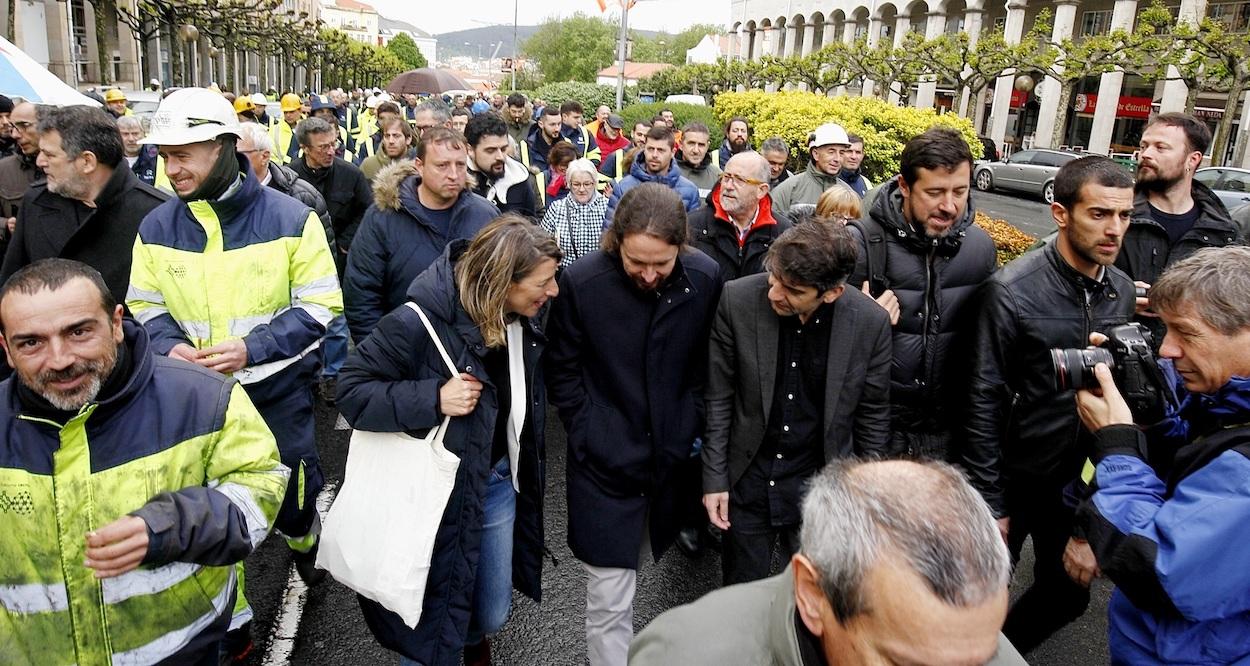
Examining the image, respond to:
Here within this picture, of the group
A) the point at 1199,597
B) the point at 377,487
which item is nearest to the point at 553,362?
the point at 377,487

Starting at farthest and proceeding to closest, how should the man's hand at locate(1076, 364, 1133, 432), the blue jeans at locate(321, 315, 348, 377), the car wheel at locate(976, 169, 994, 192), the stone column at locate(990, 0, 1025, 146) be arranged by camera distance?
the stone column at locate(990, 0, 1025, 146) → the car wheel at locate(976, 169, 994, 192) → the blue jeans at locate(321, 315, 348, 377) → the man's hand at locate(1076, 364, 1133, 432)

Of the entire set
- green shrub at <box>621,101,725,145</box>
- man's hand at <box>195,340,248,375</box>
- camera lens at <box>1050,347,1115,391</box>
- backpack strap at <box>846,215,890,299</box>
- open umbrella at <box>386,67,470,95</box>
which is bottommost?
man's hand at <box>195,340,248,375</box>

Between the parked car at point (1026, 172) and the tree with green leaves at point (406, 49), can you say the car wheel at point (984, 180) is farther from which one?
the tree with green leaves at point (406, 49)

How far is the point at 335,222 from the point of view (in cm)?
680

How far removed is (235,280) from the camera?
133 inches

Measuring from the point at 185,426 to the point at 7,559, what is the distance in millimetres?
518

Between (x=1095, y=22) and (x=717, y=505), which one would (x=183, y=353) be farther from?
(x=1095, y=22)

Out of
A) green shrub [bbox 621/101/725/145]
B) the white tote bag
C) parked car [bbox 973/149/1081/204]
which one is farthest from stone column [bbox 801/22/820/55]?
the white tote bag

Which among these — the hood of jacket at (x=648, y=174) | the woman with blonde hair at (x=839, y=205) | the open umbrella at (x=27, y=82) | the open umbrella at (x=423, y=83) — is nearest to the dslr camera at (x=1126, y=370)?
the woman with blonde hair at (x=839, y=205)

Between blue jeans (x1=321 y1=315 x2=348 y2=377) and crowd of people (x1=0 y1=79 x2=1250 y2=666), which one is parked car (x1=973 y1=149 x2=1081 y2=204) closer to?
crowd of people (x1=0 y1=79 x2=1250 y2=666)

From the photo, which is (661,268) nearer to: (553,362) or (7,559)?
(553,362)

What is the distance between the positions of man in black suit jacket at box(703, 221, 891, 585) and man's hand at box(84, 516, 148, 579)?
1.91m

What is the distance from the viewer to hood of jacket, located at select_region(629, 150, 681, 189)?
6.60m

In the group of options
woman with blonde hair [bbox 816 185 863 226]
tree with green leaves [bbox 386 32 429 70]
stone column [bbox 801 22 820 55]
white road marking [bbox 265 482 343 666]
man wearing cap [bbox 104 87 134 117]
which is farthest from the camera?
tree with green leaves [bbox 386 32 429 70]
